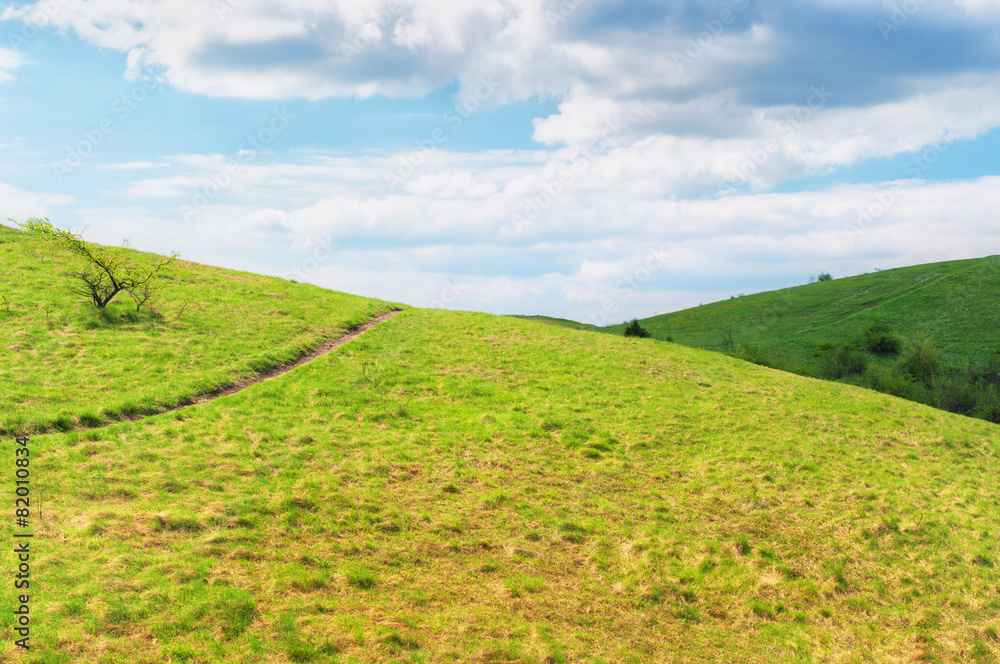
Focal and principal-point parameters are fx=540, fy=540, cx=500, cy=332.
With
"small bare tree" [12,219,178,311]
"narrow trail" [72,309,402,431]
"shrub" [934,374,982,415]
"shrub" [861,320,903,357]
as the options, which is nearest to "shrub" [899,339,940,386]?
"shrub" [934,374,982,415]

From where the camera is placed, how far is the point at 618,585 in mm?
12406

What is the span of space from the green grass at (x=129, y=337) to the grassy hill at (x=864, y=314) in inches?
2548

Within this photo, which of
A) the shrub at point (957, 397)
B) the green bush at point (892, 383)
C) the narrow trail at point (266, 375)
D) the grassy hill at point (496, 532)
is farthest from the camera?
the green bush at point (892, 383)

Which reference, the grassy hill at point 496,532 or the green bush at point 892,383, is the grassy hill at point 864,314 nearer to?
the green bush at point 892,383

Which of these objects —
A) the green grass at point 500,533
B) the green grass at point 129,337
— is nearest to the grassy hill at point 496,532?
the green grass at point 500,533

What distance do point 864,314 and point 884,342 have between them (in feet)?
38.1

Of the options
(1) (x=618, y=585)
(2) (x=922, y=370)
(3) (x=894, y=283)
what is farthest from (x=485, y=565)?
(3) (x=894, y=283)

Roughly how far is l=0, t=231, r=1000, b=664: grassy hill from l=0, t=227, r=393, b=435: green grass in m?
0.75

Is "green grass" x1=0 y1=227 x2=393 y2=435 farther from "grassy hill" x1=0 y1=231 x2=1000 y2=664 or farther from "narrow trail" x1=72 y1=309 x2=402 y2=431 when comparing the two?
"grassy hill" x1=0 y1=231 x2=1000 y2=664

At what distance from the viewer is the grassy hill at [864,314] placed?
71.3m

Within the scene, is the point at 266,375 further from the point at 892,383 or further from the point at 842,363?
the point at 842,363

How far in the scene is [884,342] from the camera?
2773 inches

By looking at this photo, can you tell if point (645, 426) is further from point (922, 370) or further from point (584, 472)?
point (922, 370)

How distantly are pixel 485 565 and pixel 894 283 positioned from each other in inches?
4184
